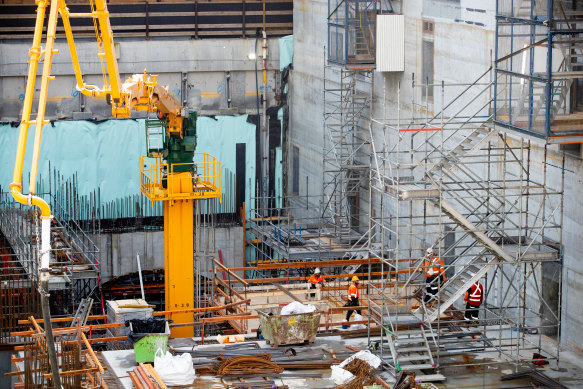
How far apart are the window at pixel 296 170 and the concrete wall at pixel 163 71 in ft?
7.99

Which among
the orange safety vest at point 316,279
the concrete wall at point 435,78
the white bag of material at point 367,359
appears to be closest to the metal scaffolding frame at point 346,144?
the concrete wall at point 435,78

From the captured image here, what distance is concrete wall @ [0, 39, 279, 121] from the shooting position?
37656 millimetres

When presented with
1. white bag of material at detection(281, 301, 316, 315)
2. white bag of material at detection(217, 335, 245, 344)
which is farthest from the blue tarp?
white bag of material at detection(281, 301, 316, 315)

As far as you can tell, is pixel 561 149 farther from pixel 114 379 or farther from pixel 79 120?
pixel 79 120

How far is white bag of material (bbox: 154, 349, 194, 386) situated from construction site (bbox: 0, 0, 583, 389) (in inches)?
2.0

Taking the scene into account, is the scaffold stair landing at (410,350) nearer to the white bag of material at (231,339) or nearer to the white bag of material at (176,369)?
the white bag of material at (231,339)

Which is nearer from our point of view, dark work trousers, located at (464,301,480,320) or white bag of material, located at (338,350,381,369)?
white bag of material, located at (338,350,381,369)

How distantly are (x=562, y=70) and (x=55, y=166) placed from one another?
23.5 metres

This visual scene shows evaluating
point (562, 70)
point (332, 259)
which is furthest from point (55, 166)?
point (562, 70)

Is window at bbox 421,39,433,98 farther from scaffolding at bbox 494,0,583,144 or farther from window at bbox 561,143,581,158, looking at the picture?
window at bbox 561,143,581,158

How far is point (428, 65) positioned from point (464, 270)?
26.5 ft

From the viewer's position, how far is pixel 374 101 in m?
31.1

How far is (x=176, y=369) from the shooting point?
1983 centimetres

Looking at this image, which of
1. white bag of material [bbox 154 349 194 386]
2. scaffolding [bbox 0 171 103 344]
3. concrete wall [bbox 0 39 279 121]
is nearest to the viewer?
white bag of material [bbox 154 349 194 386]
